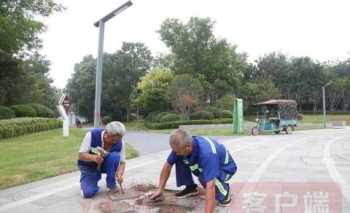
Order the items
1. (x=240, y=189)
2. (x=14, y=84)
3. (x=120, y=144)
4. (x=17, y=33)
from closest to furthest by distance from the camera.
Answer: (x=120, y=144), (x=240, y=189), (x=17, y=33), (x=14, y=84)

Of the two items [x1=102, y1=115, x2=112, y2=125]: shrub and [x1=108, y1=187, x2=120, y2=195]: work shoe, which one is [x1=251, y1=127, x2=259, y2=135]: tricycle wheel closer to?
[x1=108, y1=187, x2=120, y2=195]: work shoe

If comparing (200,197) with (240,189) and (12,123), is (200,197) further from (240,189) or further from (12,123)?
(12,123)

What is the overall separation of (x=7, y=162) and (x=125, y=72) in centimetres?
4524

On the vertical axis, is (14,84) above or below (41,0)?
below

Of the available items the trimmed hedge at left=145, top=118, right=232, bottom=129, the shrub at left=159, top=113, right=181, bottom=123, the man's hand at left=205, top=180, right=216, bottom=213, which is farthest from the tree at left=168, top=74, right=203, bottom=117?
the man's hand at left=205, top=180, right=216, bottom=213

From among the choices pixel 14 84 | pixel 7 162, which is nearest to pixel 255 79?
pixel 14 84

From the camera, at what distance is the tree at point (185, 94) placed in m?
38.3

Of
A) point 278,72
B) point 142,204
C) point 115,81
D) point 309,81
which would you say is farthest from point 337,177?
point 278,72

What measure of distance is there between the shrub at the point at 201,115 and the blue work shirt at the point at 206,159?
111 ft

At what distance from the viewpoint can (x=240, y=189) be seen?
19.7ft

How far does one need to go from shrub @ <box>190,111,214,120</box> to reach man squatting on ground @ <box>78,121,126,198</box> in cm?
3322

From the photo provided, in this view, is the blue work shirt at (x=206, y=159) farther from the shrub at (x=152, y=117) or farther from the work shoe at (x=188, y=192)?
the shrub at (x=152, y=117)

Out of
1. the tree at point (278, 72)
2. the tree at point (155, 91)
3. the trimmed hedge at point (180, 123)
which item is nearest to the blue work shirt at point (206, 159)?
the trimmed hedge at point (180, 123)

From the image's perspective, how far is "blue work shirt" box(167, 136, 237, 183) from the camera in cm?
395
